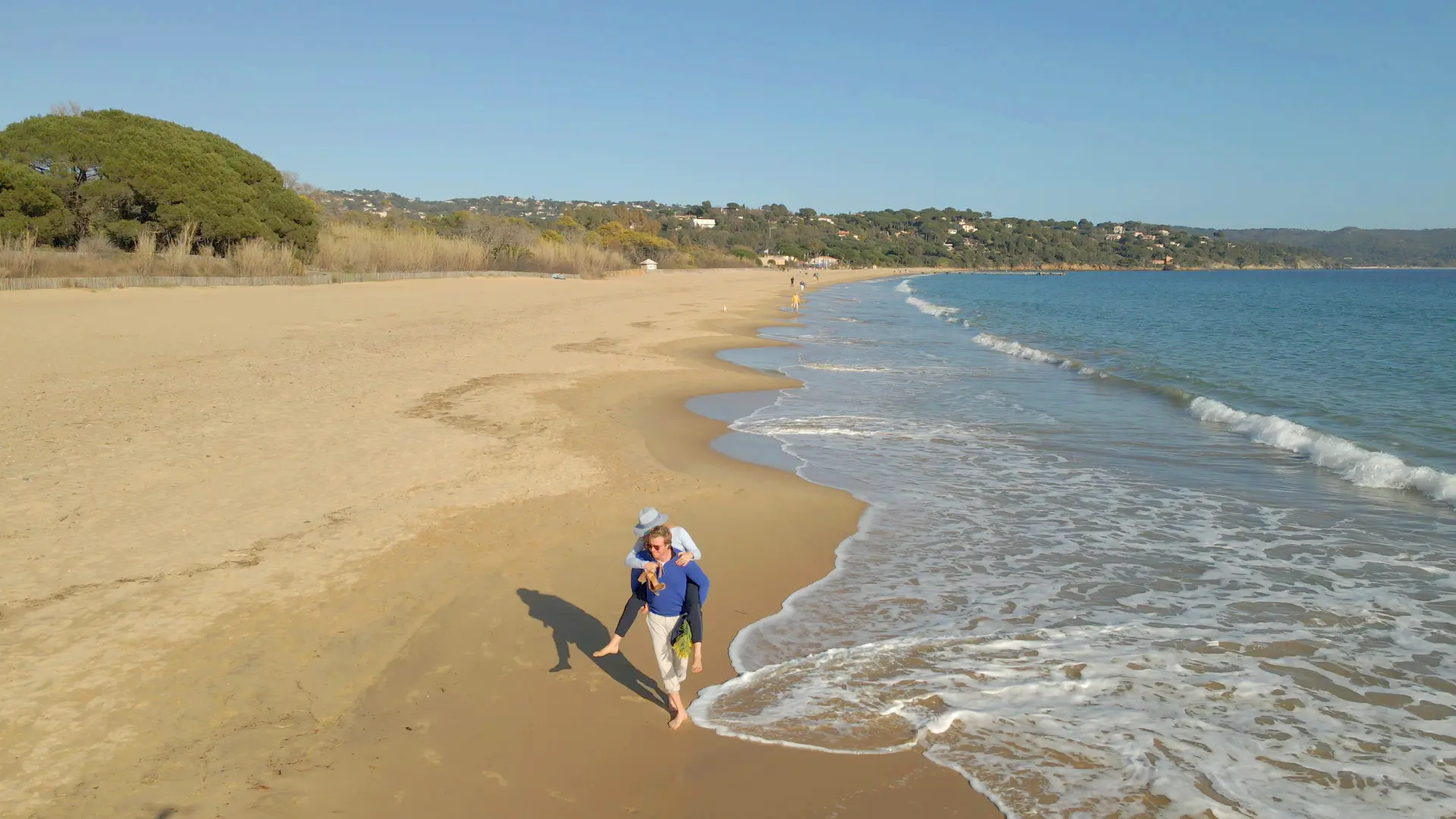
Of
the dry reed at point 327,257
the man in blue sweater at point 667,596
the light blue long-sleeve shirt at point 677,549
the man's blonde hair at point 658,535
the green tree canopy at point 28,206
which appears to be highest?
the green tree canopy at point 28,206

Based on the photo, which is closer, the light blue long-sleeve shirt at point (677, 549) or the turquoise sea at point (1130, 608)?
the turquoise sea at point (1130, 608)

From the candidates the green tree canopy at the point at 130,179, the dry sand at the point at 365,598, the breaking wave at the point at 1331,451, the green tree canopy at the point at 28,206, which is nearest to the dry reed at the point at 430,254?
the green tree canopy at the point at 130,179

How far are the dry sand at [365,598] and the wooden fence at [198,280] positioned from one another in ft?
49.8

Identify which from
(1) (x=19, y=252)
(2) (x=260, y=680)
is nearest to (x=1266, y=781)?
(2) (x=260, y=680)

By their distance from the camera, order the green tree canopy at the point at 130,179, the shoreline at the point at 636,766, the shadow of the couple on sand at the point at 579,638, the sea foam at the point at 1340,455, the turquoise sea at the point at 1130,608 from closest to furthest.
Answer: the shoreline at the point at 636,766, the turquoise sea at the point at 1130,608, the shadow of the couple on sand at the point at 579,638, the sea foam at the point at 1340,455, the green tree canopy at the point at 130,179

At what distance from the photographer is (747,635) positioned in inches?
231

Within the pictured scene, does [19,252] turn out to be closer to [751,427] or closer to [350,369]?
[350,369]

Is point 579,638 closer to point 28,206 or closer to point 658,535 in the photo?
point 658,535

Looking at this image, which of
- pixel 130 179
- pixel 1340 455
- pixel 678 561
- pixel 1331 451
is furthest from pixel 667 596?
pixel 130 179

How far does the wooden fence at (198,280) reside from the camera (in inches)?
1016

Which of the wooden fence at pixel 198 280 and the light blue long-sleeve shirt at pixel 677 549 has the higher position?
the wooden fence at pixel 198 280

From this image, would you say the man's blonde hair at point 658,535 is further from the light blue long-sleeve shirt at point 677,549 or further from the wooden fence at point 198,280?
the wooden fence at point 198,280

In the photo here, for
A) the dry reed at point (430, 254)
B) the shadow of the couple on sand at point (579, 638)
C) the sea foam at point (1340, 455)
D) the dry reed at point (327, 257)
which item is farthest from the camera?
the dry reed at point (430, 254)

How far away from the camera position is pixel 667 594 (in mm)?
4648
